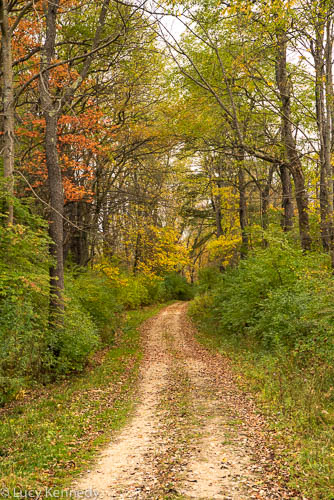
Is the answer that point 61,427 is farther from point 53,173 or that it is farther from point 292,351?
point 53,173

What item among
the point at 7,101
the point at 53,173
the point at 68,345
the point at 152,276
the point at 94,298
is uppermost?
the point at 7,101

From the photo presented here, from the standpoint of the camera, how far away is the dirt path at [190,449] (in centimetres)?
474

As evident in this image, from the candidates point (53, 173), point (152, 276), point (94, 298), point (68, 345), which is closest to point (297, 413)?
point (68, 345)

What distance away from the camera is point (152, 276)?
74.2 feet

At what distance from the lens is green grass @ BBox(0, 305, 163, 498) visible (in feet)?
17.5

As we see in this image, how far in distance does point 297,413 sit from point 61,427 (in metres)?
4.31

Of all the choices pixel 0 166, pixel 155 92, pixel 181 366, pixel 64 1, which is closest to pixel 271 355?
pixel 181 366

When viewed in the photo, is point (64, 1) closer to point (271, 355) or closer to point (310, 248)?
point (310, 248)

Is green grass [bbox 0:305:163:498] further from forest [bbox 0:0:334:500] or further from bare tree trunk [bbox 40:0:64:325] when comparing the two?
bare tree trunk [bbox 40:0:64:325]

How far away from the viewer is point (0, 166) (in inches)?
454

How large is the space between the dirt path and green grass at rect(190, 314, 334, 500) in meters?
0.29

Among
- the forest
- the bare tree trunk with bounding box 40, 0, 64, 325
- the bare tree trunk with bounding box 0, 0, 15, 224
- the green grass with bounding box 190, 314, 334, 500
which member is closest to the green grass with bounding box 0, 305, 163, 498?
the forest

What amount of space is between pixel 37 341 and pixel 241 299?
841 cm

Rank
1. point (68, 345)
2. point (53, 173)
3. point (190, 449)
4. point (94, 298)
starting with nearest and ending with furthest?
point (190, 449)
point (68, 345)
point (53, 173)
point (94, 298)
